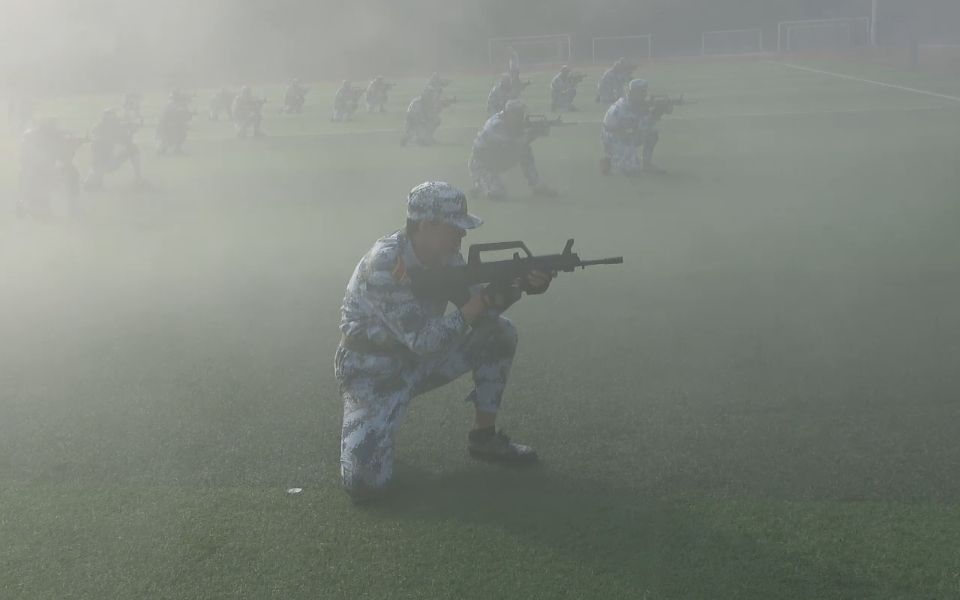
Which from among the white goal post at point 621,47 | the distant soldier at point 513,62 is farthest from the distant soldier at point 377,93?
the white goal post at point 621,47

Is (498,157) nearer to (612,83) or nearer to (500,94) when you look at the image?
(500,94)

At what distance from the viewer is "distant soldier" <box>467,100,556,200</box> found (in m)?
13.3

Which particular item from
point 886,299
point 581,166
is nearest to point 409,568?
point 886,299

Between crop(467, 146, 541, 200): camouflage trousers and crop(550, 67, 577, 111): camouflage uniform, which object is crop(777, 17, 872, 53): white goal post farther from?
crop(467, 146, 541, 200): camouflage trousers

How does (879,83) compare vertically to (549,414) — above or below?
below

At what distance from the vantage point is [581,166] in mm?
15758

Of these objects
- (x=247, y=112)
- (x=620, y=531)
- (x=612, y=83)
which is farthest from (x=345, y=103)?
(x=620, y=531)

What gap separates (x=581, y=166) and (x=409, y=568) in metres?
12.2

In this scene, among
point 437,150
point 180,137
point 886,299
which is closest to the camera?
point 886,299

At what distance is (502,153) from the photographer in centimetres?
1336

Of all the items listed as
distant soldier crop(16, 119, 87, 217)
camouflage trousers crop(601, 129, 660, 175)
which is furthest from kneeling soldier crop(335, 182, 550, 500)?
distant soldier crop(16, 119, 87, 217)

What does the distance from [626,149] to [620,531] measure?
10711 millimetres

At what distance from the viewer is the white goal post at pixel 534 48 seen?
4706 centimetres

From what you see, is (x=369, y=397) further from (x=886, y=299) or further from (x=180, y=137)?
(x=180, y=137)
